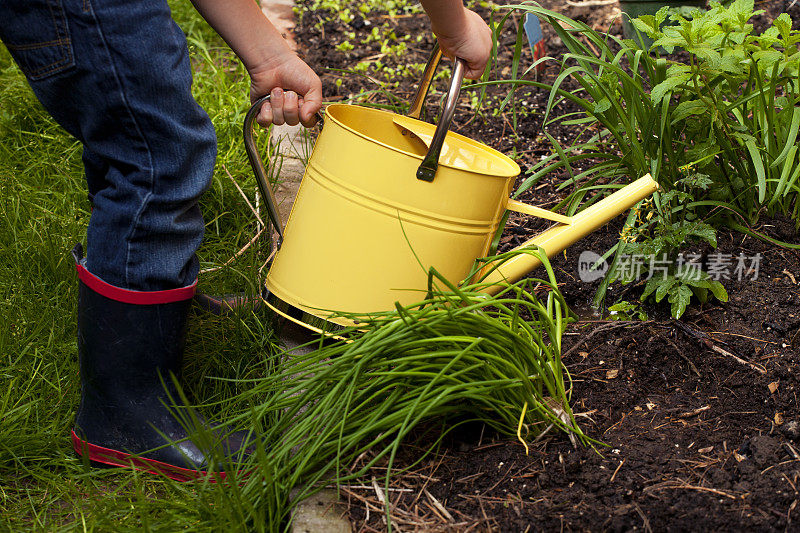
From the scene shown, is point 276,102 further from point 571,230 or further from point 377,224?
point 571,230

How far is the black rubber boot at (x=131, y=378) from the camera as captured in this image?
55.1 inches

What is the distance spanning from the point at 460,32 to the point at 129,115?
0.62m

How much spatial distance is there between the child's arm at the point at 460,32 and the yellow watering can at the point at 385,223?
45 millimetres

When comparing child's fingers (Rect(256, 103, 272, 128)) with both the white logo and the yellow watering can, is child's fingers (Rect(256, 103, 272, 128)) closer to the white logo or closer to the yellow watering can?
the yellow watering can

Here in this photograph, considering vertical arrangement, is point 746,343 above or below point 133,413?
above

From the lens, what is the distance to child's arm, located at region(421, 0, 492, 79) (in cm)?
137

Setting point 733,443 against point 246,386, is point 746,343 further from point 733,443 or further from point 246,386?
point 246,386

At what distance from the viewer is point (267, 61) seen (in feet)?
5.02

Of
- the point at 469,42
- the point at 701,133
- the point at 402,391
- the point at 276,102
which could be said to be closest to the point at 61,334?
the point at 276,102

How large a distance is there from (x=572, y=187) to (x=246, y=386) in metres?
1.16

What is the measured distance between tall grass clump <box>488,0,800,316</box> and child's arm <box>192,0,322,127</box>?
522 mm

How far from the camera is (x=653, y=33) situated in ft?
5.66

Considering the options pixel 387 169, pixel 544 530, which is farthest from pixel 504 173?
pixel 544 530

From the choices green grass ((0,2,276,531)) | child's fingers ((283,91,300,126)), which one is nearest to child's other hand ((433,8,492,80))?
child's fingers ((283,91,300,126))
